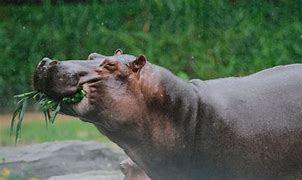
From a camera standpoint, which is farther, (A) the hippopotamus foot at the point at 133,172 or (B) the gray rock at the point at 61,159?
(B) the gray rock at the point at 61,159

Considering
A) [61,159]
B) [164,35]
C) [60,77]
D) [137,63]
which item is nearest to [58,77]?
[60,77]

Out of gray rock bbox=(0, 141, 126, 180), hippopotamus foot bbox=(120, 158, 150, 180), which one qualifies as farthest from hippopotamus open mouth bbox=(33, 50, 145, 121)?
gray rock bbox=(0, 141, 126, 180)

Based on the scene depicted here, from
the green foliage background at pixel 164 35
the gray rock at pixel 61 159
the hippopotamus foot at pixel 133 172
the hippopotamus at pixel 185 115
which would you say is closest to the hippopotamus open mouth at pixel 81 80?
the hippopotamus at pixel 185 115

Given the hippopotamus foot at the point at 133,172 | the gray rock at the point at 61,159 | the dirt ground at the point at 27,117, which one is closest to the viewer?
the hippopotamus foot at the point at 133,172

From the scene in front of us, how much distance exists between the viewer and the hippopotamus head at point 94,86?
4.05 m

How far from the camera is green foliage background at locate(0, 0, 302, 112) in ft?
44.9

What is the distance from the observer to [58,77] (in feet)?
13.3

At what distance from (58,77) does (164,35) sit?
9994mm

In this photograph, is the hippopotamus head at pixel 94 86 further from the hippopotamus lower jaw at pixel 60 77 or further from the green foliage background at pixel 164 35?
the green foliage background at pixel 164 35

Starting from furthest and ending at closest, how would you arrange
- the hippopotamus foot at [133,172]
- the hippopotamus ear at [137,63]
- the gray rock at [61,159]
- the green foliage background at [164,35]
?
the green foliage background at [164,35] → the gray rock at [61,159] → the hippopotamus foot at [133,172] → the hippopotamus ear at [137,63]

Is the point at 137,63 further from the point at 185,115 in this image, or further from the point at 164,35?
the point at 164,35

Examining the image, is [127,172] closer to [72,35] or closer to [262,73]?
[262,73]

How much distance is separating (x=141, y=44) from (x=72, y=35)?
3.60 ft

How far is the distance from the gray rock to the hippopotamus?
113 inches
